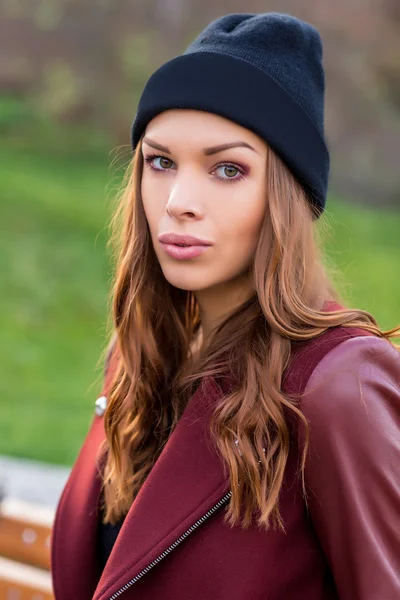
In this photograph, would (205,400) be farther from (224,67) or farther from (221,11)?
(221,11)

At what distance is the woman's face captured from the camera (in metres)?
1.71

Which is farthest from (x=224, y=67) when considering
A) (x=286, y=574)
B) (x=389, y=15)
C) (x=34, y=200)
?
(x=34, y=200)

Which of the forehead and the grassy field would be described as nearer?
the forehead

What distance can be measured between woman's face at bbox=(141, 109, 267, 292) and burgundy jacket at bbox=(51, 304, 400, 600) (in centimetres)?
25

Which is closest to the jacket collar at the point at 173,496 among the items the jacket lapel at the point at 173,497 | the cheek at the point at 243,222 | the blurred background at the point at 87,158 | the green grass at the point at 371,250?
the jacket lapel at the point at 173,497

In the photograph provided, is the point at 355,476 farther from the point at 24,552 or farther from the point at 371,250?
the point at 371,250

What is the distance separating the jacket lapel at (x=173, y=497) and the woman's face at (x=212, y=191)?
274 millimetres

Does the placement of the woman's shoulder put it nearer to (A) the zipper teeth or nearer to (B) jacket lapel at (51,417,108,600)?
(A) the zipper teeth

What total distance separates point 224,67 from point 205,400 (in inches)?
28.0

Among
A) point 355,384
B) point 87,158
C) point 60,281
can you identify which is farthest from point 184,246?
point 87,158

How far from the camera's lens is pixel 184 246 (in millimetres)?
1758

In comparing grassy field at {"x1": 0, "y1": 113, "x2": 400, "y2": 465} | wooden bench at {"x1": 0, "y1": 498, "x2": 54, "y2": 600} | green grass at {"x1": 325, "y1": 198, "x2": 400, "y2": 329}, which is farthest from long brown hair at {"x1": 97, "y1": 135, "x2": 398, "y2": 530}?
green grass at {"x1": 325, "y1": 198, "x2": 400, "y2": 329}

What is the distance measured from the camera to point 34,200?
27.2 ft

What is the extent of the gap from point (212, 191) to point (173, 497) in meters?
0.64
